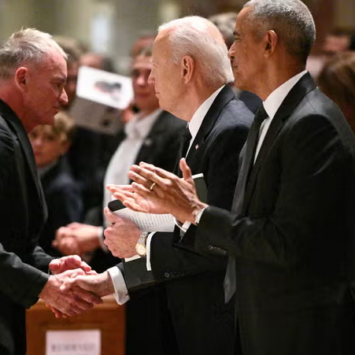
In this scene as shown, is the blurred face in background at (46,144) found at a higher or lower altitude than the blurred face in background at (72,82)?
lower

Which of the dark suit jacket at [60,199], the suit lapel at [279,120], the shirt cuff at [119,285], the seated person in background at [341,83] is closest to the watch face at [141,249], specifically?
the shirt cuff at [119,285]

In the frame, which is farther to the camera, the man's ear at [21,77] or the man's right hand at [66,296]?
the man's ear at [21,77]

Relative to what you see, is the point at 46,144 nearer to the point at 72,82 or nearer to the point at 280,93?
the point at 72,82

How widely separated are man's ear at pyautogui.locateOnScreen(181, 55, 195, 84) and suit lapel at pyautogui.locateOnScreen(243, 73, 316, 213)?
1.64 feet

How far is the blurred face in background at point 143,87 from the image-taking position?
4305mm

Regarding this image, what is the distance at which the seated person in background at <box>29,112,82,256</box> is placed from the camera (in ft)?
14.4

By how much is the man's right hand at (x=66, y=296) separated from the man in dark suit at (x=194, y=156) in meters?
0.21

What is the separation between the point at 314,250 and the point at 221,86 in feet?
2.63

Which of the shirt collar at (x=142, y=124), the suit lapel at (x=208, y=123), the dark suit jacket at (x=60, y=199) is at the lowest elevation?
the dark suit jacket at (x=60, y=199)

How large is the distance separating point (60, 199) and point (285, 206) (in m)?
2.22

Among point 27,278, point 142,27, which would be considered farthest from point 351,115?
point 142,27

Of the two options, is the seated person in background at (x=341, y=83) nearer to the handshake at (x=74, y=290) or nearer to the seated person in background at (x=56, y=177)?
the handshake at (x=74, y=290)

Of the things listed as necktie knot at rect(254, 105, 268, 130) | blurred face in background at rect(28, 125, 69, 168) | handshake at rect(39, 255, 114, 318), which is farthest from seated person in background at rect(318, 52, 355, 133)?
blurred face in background at rect(28, 125, 69, 168)

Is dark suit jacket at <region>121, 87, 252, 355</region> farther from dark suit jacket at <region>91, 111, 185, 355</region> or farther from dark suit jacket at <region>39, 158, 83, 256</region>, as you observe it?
dark suit jacket at <region>39, 158, 83, 256</region>
